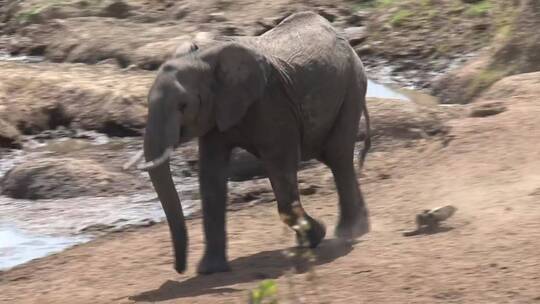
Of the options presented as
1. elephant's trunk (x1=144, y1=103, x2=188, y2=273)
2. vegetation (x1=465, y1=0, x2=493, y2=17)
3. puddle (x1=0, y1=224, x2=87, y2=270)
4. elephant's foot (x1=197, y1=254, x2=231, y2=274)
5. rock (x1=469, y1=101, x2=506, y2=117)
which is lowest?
vegetation (x1=465, y1=0, x2=493, y2=17)

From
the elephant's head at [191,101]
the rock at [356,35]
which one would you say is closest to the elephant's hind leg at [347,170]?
the elephant's head at [191,101]

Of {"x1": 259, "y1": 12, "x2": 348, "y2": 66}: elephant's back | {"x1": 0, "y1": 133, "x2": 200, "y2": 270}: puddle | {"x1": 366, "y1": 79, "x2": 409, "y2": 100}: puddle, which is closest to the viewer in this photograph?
{"x1": 259, "y1": 12, "x2": 348, "y2": 66}: elephant's back

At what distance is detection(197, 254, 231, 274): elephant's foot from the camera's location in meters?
8.27

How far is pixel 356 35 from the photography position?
1883 cm

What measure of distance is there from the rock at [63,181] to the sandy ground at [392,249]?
5.48 feet

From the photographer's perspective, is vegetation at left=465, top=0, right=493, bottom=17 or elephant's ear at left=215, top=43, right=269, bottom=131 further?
vegetation at left=465, top=0, right=493, bottom=17

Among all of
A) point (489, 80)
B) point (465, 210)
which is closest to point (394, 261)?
point (465, 210)

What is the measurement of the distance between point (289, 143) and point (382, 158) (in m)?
3.67

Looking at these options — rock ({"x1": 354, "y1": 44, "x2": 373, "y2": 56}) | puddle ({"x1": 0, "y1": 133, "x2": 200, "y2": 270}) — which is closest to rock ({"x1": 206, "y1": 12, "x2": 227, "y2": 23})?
rock ({"x1": 354, "y1": 44, "x2": 373, "y2": 56})

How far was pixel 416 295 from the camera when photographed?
278 inches

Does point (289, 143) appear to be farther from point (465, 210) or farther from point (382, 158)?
point (382, 158)

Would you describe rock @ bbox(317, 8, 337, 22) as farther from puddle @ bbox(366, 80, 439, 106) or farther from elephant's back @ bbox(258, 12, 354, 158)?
elephant's back @ bbox(258, 12, 354, 158)

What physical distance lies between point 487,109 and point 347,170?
3.29m

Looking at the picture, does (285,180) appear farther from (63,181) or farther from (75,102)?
(75,102)
